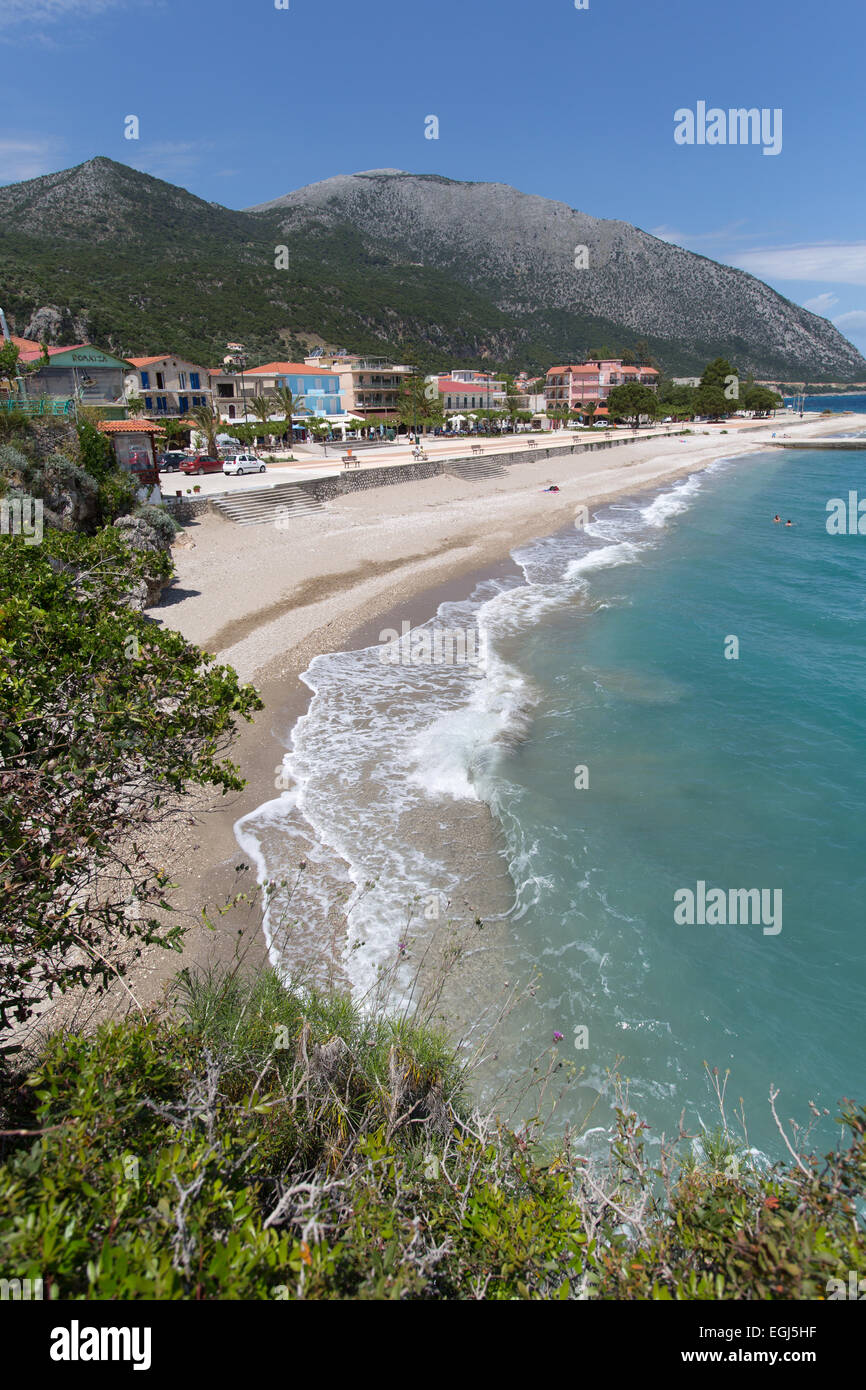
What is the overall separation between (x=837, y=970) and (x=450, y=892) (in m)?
5.31

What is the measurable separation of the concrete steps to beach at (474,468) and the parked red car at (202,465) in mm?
15992

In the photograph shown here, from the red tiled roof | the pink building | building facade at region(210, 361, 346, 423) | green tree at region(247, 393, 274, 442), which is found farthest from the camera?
the pink building

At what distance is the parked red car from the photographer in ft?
134

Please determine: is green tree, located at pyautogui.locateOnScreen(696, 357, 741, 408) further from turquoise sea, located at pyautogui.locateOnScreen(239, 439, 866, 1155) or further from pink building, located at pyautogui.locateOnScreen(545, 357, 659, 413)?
turquoise sea, located at pyautogui.locateOnScreen(239, 439, 866, 1155)

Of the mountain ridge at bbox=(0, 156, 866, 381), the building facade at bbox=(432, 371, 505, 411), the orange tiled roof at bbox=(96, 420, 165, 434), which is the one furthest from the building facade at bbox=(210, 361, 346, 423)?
the orange tiled roof at bbox=(96, 420, 165, 434)

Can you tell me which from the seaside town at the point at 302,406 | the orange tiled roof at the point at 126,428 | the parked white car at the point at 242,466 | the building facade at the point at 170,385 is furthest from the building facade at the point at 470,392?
the orange tiled roof at the point at 126,428

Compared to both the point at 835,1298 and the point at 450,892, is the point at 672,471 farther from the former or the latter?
the point at 835,1298

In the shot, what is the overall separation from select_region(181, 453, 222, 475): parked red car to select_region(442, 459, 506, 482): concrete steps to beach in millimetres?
15992

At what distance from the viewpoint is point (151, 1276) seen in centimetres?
265

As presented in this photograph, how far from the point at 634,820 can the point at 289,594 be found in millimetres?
15590

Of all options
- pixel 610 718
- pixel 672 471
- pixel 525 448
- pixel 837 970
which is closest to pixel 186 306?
pixel 525 448

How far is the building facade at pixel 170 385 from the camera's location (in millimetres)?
54375

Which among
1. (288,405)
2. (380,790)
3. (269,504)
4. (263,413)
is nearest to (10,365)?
(269,504)

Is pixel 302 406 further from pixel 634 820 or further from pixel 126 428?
pixel 634 820
